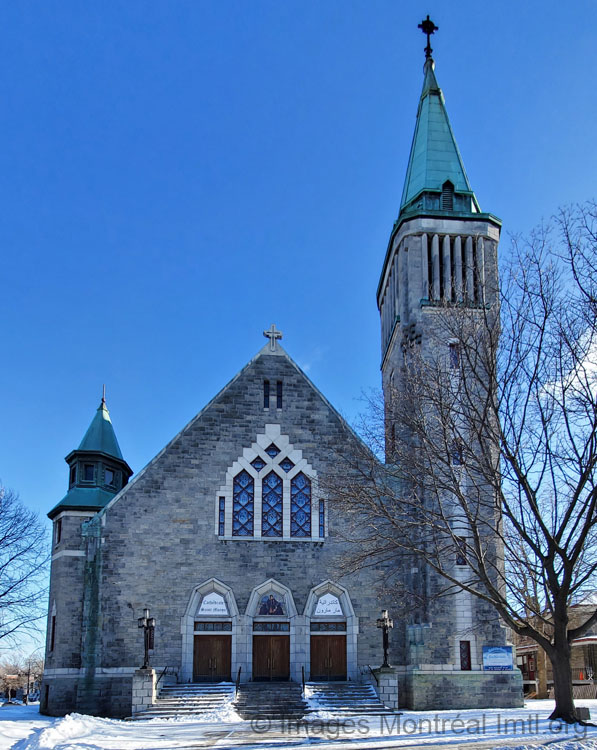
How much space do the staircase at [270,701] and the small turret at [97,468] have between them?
819 centimetres

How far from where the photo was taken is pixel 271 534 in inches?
1058

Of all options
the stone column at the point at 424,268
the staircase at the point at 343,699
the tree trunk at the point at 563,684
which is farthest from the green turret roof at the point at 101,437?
the tree trunk at the point at 563,684

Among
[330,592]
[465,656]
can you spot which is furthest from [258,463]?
[465,656]

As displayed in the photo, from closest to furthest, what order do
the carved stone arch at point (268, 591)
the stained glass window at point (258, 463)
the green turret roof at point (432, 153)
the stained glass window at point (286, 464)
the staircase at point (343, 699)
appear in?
the staircase at point (343, 699), the carved stone arch at point (268, 591), the stained glass window at point (258, 463), the stained glass window at point (286, 464), the green turret roof at point (432, 153)

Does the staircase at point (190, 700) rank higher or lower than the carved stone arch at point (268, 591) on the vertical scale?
lower

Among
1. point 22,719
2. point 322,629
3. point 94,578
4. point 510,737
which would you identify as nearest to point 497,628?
point 322,629

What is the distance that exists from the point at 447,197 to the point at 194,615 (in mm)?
17449

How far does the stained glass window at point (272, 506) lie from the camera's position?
26.9 meters

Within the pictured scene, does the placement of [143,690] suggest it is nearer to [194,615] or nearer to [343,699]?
[194,615]

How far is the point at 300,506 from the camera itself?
2734 cm

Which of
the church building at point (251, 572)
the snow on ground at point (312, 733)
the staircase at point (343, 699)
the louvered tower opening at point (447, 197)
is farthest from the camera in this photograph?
the louvered tower opening at point (447, 197)

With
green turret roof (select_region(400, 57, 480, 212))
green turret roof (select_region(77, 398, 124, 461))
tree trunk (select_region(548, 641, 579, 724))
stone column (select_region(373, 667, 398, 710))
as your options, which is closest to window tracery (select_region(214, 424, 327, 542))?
stone column (select_region(373, 667, 398, 710))

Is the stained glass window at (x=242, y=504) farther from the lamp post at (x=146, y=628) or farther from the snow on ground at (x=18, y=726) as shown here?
the snow on ground at (x=18, y=726)

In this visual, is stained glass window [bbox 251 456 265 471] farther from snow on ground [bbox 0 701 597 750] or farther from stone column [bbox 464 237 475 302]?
stone column [bbox 464 237 475 302]
